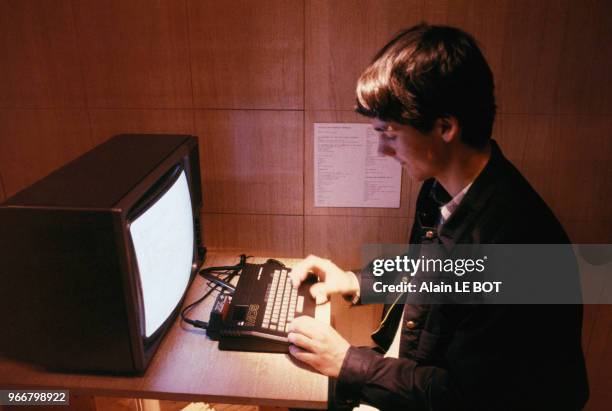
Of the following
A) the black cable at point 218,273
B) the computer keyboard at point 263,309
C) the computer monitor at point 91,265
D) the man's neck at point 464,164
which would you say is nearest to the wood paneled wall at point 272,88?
the black cable at point 218,273

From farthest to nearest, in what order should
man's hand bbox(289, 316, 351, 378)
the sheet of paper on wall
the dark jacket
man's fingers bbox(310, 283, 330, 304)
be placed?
the sheet of paper on wall, man's fingers bbox(310, 283, 330, 304), man's hand bbox(289, 316, 351, 378), the dark jacket

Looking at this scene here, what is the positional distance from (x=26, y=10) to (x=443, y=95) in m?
1.44

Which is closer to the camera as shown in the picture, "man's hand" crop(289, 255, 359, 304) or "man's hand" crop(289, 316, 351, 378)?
"man's hand" crop(289, 316, 351, 378)

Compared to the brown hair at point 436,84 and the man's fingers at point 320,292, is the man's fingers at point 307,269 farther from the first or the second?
the brown hair at point 436,84

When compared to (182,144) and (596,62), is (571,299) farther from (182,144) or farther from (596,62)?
(182,144)

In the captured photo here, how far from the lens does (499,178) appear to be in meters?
1.09

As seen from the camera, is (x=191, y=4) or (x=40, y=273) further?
(x=191, y=4)

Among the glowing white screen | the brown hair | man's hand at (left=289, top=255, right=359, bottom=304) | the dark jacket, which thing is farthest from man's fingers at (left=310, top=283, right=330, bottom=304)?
the brown hair

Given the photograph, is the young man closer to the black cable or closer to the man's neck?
the man's neck

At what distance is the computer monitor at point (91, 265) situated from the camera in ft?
3.24

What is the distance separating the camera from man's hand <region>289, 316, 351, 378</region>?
1184mm

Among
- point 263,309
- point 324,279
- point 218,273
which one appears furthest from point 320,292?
point 218,273

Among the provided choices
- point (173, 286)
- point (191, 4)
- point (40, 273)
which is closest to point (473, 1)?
point (191, 4)

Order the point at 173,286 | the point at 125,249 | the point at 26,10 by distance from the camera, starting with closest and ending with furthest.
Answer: the point at 125,249 → the point at 173,286 → the point at 26,10
